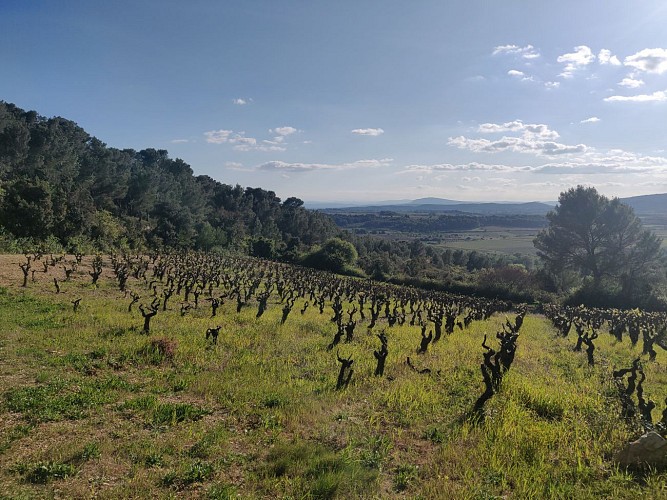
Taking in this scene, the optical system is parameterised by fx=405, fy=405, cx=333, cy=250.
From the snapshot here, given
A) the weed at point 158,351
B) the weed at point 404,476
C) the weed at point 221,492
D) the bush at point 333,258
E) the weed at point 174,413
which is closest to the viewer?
the weed at point 221,492

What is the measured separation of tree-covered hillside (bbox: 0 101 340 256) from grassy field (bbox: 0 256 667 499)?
121 ft

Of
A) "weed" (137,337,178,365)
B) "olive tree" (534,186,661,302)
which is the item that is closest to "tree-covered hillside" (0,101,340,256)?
"weed" (137,337,178,365)

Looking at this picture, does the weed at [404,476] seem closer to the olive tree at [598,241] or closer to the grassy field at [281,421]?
the grassy field at [281,421]

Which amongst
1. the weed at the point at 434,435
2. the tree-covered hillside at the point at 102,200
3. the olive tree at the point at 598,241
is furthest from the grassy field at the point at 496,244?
the weed at the point at 434,435

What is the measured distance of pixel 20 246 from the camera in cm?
4162

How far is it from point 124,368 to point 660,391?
18.5 meters

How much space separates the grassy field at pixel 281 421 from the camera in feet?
25.1

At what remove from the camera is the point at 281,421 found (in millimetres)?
10305

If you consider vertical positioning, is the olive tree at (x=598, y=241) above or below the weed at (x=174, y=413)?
above

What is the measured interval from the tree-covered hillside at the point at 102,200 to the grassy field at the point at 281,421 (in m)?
37.0

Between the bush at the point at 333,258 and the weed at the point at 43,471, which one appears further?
the bush at the point at 333,258

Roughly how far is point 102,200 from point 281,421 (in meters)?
73.5

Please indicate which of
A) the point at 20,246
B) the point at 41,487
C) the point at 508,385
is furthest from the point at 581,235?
the point at 20,246

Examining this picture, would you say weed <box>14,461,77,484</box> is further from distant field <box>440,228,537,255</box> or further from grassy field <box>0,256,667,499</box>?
distant field <box>440,228,537,255</box>
